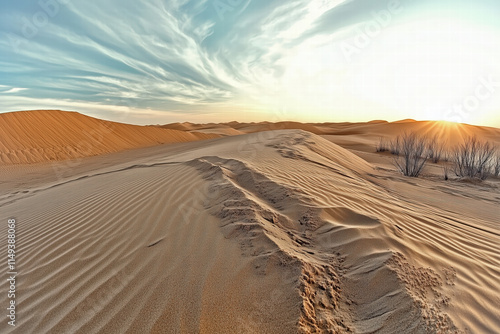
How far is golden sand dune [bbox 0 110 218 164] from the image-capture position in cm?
1549

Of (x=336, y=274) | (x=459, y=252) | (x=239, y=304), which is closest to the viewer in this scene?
(x=239, y=304)

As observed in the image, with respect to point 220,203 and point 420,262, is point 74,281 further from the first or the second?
point 420,262

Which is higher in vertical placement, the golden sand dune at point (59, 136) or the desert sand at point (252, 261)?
the golden sand dune at point (59, 136)

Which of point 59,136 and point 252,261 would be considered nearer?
point 252,261

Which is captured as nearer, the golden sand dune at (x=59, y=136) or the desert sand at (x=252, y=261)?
the desert sand at (x=252, y=261)

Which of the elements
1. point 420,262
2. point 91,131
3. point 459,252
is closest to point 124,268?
point 420,262

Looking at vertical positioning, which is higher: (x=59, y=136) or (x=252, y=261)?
(x=59, y=136)

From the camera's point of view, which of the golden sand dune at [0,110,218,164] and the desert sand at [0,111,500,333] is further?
the golden sand dune at [0,110,218,164]

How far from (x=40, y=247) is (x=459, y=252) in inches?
188

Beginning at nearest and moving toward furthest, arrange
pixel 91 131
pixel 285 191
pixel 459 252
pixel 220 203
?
pixel 459 252 → pixel 220 203 → pixel 285 191 → pixel 91 131

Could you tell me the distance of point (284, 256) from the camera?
89.2 inches

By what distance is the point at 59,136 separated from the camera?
60.3ft

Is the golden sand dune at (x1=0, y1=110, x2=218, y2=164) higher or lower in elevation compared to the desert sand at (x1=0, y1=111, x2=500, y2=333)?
higher

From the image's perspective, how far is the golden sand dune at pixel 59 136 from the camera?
50.8 ft
